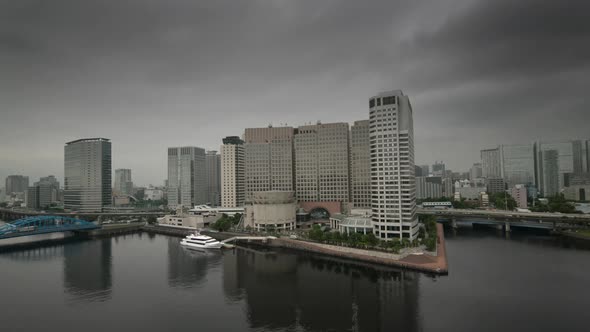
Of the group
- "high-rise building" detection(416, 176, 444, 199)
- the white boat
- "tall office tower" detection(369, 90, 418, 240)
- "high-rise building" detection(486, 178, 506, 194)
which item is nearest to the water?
the white boat

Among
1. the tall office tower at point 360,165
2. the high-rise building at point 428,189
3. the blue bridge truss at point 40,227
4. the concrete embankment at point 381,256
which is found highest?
the tall office tower at point 360,165

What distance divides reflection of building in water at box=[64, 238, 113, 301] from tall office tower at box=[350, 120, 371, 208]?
64.3m

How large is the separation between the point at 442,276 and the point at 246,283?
1066 inches

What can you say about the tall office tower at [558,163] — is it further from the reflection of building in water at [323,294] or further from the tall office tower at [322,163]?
the reflection of building in water at [323,294]

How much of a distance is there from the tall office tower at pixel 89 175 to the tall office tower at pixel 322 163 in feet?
342

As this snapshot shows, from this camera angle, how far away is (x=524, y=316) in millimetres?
31656

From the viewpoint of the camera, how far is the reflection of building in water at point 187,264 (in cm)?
4678

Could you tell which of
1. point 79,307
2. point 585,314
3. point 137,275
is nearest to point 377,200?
point 585,314

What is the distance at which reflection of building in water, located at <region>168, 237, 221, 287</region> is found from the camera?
1842 inches

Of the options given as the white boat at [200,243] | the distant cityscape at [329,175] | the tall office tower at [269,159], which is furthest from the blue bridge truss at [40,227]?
the tall office tower at [269,159]

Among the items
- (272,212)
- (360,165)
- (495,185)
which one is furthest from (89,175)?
(495,185)

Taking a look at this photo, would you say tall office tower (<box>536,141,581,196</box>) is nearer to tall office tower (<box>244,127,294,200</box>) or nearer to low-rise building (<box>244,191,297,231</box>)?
tall office tower (<box>244,127,294,200</box>)

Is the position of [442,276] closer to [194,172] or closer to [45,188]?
[194,172]

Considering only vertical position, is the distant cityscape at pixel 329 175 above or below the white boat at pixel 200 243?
above
